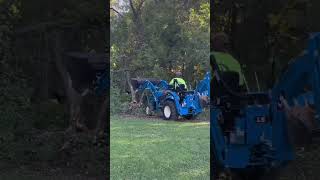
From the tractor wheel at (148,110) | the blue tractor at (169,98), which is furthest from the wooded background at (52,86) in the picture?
the tractor wheel at (148,110)

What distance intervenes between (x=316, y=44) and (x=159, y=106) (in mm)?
7034

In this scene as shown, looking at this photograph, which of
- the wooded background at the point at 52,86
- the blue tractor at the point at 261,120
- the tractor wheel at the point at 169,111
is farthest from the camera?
the tractor wheel at the point at 169,111

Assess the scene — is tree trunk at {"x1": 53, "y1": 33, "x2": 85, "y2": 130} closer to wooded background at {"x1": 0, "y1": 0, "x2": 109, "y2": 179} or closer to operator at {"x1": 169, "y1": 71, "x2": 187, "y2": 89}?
wooded background at {"x1": 0, "y1": 0, "x2": 109, "y2": 179}

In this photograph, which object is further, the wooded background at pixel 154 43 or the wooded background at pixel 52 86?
the wooded background at pixel 154 43

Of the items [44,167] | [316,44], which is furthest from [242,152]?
[44,167]

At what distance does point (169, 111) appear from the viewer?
1055 centimetres

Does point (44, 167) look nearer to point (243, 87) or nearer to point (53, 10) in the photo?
point (53, 10)

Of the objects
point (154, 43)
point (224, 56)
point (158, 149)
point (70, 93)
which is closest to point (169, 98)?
point (154, 43)

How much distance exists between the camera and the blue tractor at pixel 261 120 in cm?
399

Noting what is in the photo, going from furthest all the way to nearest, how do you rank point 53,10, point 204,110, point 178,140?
point 204,110 → point 178,140 → point 53,10

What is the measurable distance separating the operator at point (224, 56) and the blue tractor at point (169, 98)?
18.4 ft

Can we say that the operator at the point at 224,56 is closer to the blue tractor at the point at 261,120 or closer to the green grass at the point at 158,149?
the blue tractor at the point at 261,120

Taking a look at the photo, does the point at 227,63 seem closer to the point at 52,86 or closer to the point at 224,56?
the point at 224,56

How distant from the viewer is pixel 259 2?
4.02 m
